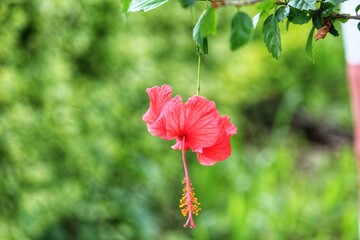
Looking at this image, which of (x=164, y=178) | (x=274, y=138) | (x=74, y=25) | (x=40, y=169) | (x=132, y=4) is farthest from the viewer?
(x=274, y=138)

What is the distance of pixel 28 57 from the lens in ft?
7.63

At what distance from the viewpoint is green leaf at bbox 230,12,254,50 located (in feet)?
2.08

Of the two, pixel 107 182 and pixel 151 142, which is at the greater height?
Answer: pixel 151 142

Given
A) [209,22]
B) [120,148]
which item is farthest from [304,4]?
[120,148]

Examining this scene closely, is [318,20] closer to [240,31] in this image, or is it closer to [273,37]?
[273,37]

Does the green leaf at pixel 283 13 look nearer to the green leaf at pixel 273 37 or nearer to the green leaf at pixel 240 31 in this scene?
the green leaf at pixel 273 37

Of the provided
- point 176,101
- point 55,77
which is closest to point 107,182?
point 55,77

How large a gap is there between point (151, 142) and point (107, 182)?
31cm

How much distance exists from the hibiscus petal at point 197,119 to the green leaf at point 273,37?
10 cm

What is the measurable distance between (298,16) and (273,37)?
59mm

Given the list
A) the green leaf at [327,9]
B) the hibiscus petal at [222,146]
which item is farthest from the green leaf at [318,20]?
the hibiscus petal at [222,146]

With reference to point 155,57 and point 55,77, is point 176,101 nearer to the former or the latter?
point 55,77

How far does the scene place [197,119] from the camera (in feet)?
2.56

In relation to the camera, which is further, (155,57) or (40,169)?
(155,57)
